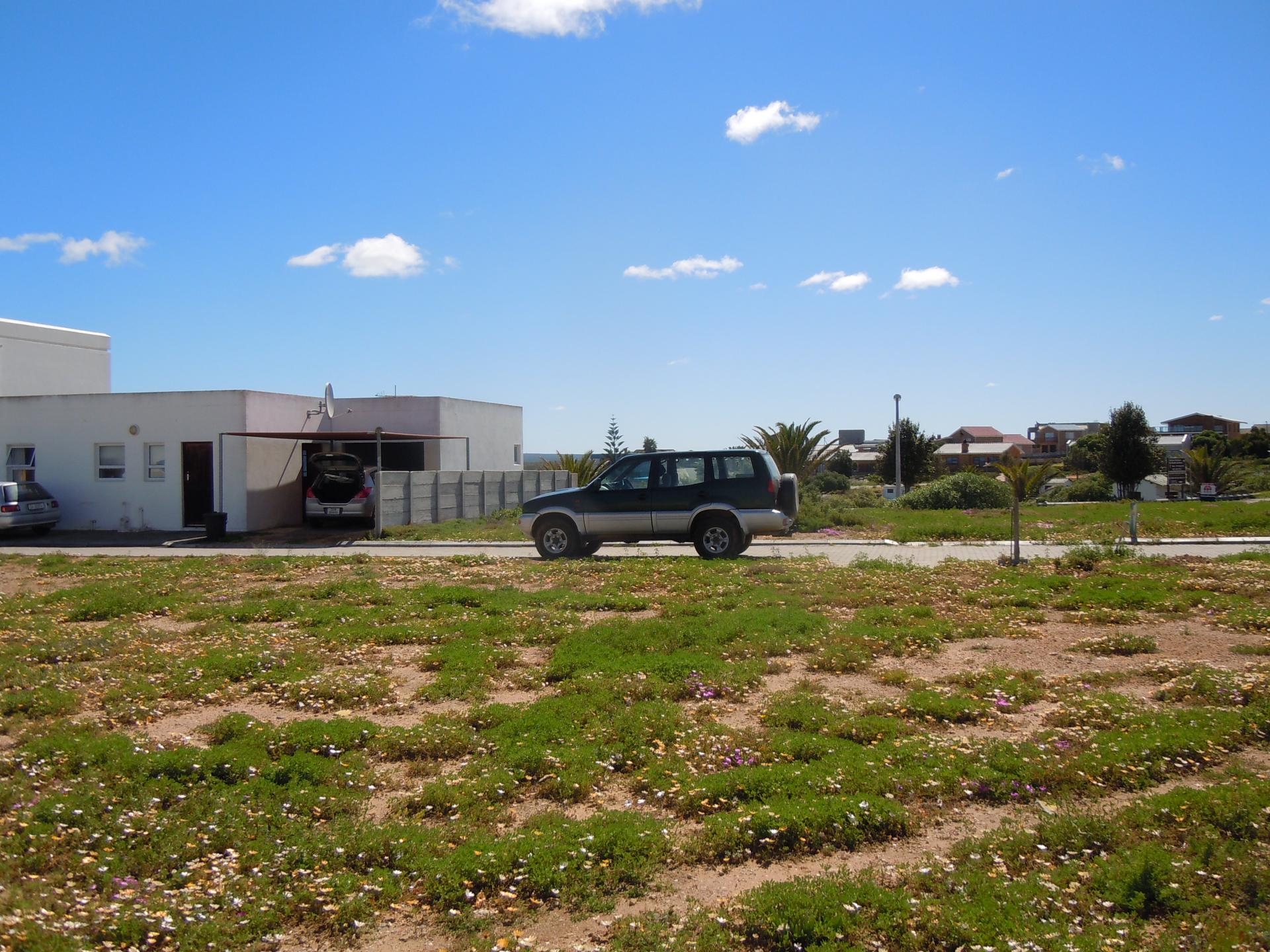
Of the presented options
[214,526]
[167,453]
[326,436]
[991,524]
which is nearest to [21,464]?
[167,453]

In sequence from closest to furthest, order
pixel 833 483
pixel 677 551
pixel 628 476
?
pixel 628 476 < pixel 677 551 < pixel 833 483

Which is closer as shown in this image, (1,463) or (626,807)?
(626,807)

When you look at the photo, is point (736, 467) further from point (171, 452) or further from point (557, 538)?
point (171, 452)

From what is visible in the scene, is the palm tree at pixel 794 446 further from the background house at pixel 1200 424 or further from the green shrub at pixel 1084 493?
the background house at pixel 1200 424

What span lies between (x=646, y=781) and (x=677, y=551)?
44.0 ft

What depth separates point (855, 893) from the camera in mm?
3943

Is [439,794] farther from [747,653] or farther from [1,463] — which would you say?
[1,463]

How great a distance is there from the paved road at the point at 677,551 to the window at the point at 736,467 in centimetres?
168

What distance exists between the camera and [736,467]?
16406 mm

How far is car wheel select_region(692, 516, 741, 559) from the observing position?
53.5ft

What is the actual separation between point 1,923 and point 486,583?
9638mm

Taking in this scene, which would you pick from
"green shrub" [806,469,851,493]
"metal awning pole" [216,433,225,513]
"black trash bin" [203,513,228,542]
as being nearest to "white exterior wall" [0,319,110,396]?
"metal awning pole" [216,433,225,513]

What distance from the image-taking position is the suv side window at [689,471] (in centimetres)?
1650

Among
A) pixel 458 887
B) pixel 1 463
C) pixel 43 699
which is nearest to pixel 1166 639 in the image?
pixel 458 887
